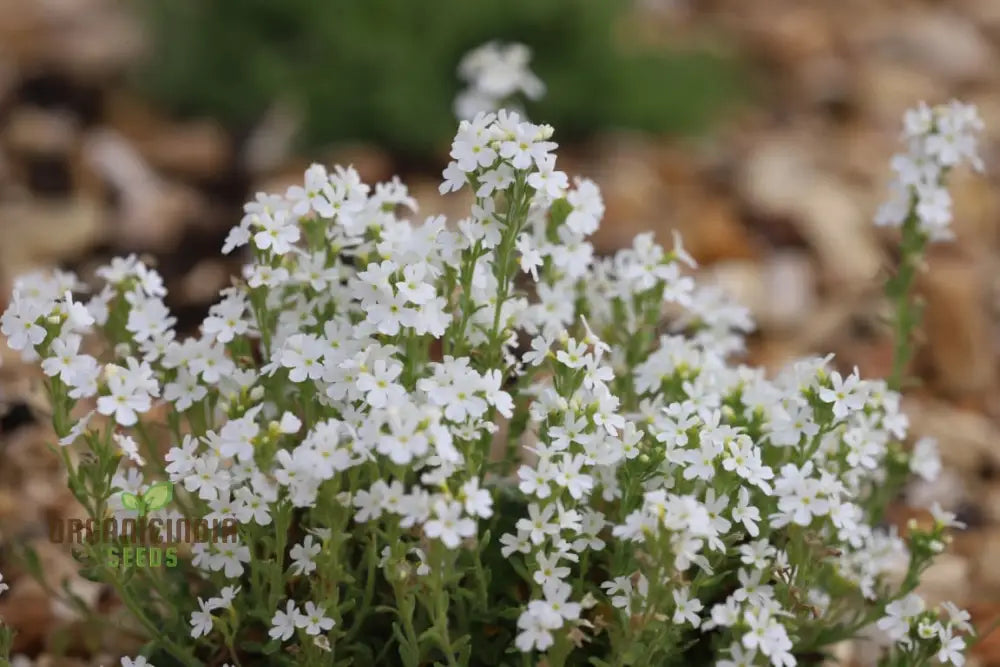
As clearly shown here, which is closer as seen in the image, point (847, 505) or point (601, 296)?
point (847, 505)

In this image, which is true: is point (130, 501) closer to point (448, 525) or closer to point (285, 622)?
point (285, 622)

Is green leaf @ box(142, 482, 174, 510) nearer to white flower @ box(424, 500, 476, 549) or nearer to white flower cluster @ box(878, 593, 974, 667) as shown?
white flower @ box(424, 500, 476, 549)

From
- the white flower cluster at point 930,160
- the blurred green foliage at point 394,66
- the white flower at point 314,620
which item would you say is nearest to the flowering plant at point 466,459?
the white flower at point 314,620

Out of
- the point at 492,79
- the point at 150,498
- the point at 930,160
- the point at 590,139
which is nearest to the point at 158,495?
the point at 150,498

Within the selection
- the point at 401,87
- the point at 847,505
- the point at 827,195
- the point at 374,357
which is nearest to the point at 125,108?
the point at 401,87

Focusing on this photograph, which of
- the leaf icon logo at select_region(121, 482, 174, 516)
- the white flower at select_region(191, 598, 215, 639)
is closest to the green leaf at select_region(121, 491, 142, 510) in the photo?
the leaf icon logo at select_region(121, 482, 174, 516)

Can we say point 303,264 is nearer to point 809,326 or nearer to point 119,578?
point 119,578

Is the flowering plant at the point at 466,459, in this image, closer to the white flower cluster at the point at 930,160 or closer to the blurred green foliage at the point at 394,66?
Answer: the white flower cluster at the point at 930,160
